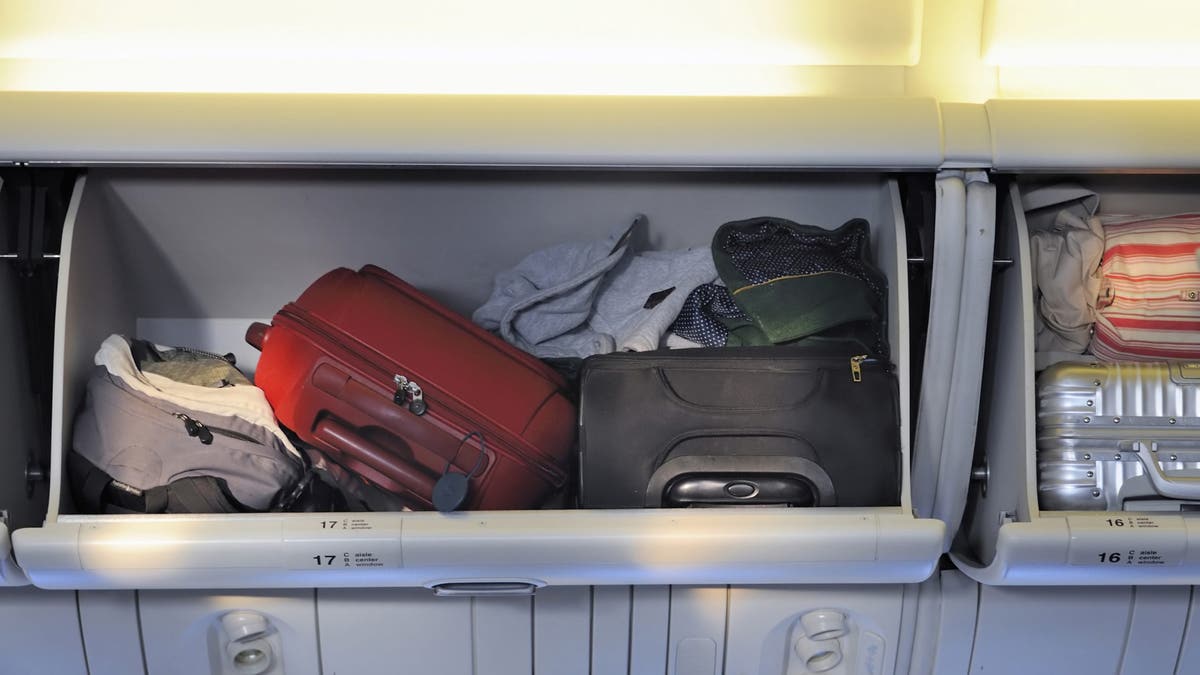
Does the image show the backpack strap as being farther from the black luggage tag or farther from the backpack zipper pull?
the black luggage tag

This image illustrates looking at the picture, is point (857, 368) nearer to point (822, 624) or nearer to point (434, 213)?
point (822, 624)

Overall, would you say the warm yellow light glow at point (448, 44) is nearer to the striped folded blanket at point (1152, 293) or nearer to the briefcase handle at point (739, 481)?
the striped folded blanket at point (1152, 293)

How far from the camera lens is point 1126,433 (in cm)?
155

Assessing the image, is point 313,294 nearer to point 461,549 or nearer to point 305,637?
point 461,549

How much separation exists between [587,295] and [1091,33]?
89cm

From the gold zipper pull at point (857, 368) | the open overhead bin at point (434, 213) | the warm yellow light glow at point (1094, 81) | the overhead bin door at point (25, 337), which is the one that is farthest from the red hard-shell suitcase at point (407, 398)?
the warm yellow light glow at point (1094, 81)

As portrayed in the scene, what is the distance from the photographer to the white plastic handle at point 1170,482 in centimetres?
153

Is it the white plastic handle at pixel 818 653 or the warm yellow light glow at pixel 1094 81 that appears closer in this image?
the warm yellow light glow at pixel 1094 81

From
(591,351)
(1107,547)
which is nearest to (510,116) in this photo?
(591,351)

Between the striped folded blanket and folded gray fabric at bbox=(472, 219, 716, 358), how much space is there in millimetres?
624

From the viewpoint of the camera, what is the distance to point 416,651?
68.3 inches

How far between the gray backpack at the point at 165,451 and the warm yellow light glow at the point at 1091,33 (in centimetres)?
129

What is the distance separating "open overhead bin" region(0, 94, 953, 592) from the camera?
138cm

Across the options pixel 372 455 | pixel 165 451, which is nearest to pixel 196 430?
pixel 165 451
